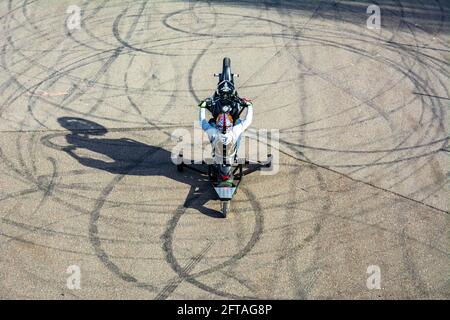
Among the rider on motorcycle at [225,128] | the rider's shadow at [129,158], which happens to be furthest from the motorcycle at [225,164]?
the rider's shadow at [129,158]

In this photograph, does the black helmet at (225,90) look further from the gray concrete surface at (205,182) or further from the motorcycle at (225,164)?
the gray concrete surface at (205,182)

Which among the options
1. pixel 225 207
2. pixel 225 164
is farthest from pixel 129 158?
pixel 225 207

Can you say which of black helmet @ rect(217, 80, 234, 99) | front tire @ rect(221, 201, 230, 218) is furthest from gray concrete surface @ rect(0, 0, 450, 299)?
black helmet @ rect(217, 80, 234, 99)

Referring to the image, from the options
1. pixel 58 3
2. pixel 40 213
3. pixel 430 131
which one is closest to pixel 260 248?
pixel 40 213

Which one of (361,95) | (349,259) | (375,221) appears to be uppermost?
(361,95)

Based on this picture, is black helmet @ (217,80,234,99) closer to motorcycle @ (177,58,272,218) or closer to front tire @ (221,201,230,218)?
motorcycle @ (177,58,272,218)

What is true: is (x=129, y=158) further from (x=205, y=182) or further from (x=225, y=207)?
(x=225, y=207)

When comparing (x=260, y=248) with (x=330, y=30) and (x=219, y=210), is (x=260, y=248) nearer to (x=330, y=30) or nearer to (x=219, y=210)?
(x=219, y=210)
